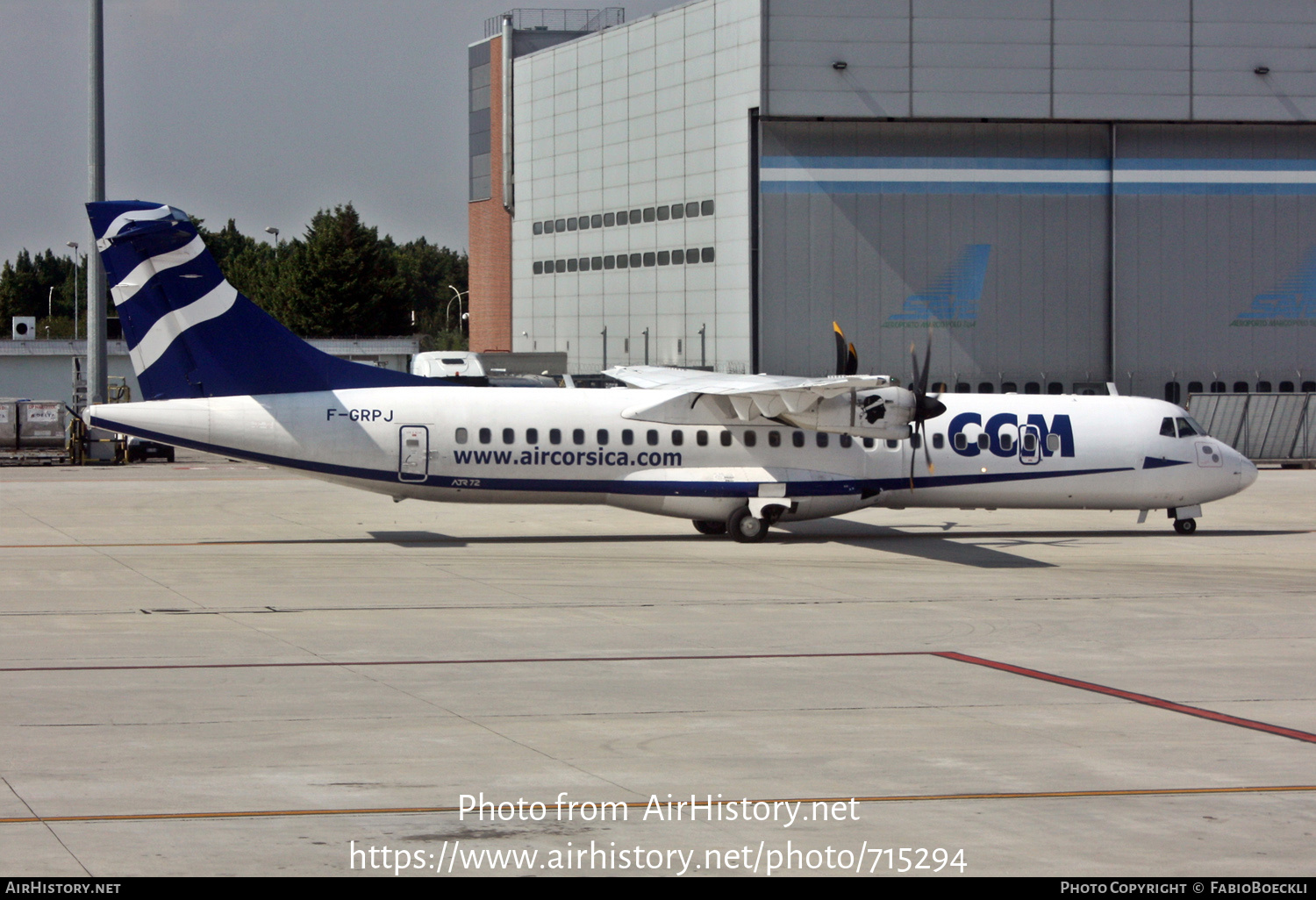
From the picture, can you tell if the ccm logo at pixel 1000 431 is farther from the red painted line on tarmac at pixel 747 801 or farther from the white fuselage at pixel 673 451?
the red painted line on tarmac at pixel 747 801

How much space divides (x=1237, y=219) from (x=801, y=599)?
47271mm

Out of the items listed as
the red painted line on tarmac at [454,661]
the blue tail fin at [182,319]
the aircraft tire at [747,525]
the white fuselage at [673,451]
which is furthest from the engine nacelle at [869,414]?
the red painted line on tarmac at [454,661]

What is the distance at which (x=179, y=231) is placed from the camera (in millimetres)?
25172

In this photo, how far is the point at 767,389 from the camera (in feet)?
84.4

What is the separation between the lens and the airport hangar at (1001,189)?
57000 millimetres

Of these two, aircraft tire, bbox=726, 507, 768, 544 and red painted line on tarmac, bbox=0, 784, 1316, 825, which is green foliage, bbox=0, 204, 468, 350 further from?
red painted line on tarmac, bbox=0, 784, 1316, 825

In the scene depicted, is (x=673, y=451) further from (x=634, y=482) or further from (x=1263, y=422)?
(x=1263, y=422)

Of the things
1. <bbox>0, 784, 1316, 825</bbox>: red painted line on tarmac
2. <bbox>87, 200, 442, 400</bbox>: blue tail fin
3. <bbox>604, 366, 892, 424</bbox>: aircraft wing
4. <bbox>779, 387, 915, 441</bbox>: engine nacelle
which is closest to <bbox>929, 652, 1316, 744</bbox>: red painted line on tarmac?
<bbox>0, 784, 1316, 825</bbox>: red painted line on tarmac

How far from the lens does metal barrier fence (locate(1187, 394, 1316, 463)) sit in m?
58.1

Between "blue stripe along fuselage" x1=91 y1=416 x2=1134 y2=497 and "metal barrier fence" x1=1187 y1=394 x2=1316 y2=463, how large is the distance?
32140 mm

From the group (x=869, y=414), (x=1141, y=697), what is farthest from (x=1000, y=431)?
(x=1141, y=697)

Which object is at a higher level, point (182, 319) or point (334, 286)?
point (334, 286)

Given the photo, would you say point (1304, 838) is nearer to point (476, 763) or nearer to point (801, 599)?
point (476, 763)

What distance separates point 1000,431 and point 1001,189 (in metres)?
32.3
